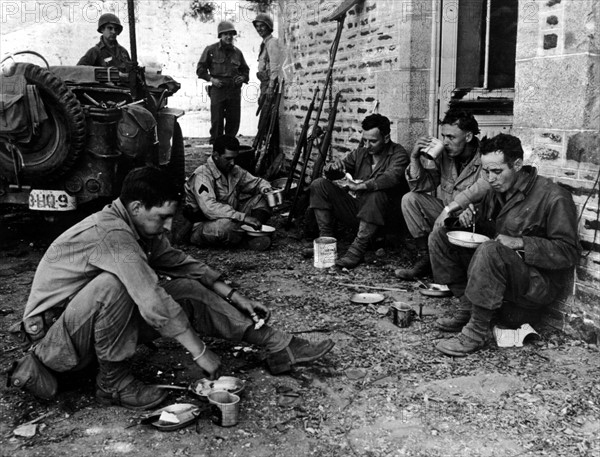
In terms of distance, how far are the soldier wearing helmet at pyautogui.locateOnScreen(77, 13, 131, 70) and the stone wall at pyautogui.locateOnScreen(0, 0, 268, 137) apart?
7.39 m

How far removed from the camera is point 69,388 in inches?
145

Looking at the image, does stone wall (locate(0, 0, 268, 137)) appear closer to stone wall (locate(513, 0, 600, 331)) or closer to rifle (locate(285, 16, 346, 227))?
Answer: rifle (locate(285, 16, 346, 227))

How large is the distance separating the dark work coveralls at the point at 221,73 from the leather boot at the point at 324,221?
4837 mm

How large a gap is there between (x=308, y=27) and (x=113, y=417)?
279 inches

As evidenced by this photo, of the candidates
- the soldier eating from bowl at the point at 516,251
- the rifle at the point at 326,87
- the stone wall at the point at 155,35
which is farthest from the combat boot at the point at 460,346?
the stone wall at the point at 155,35

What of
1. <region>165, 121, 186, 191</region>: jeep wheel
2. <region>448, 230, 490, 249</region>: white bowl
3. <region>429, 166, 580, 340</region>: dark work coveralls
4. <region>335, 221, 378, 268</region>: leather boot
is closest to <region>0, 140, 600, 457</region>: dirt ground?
<region>429, 166, 580, 340</region>: dark work coveralls

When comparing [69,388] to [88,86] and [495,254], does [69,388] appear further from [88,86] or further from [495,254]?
[88,86]

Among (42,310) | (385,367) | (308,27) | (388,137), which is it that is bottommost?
(385,367)

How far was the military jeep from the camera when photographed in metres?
5.82

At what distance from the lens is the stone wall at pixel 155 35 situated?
1562 centimetres

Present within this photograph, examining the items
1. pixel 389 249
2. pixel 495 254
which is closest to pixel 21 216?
pixel 389 249

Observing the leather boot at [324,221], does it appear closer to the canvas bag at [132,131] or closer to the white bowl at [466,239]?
the canvas bag at [132,131]

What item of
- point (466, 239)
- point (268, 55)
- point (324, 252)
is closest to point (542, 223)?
point (466, 239)

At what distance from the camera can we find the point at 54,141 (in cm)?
610
